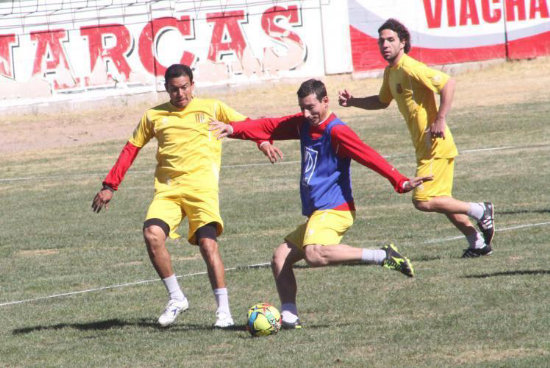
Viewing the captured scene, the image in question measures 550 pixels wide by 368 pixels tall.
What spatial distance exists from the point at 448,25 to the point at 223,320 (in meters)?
25.2

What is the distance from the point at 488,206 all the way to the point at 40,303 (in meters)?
4.22

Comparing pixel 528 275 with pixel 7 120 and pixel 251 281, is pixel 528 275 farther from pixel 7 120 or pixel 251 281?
pixel 7 120

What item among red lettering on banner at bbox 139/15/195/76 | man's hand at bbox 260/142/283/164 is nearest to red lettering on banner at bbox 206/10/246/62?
red lettering on banner at bbox 139/15/195/76

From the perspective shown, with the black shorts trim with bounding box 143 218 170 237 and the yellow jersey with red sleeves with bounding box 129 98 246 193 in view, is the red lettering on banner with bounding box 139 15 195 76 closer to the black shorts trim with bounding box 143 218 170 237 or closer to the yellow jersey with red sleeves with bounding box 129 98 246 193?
the yellow jersey with red sleeves with bounding box 129 98 246 193

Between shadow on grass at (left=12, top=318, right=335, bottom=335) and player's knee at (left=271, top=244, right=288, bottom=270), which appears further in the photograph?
shadow on grass at (left=12, top=318, right=335, bottom=335)

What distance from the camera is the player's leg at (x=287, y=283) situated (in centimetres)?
798

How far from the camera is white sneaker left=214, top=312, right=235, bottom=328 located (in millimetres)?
8148

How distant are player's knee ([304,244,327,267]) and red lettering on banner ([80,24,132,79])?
950 inches

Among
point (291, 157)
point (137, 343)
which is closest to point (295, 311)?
point (137, 343)

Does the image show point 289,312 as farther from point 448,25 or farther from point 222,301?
point 448,25

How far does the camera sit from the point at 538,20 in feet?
107

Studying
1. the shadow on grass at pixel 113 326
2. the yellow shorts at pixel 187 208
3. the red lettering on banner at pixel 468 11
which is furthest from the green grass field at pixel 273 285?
the red lettering on banner at pixel 468 11

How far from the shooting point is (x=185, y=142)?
864cm

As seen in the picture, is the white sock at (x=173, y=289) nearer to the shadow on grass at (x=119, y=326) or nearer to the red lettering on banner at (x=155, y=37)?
the shadow on grass at (x=119, y=326)
